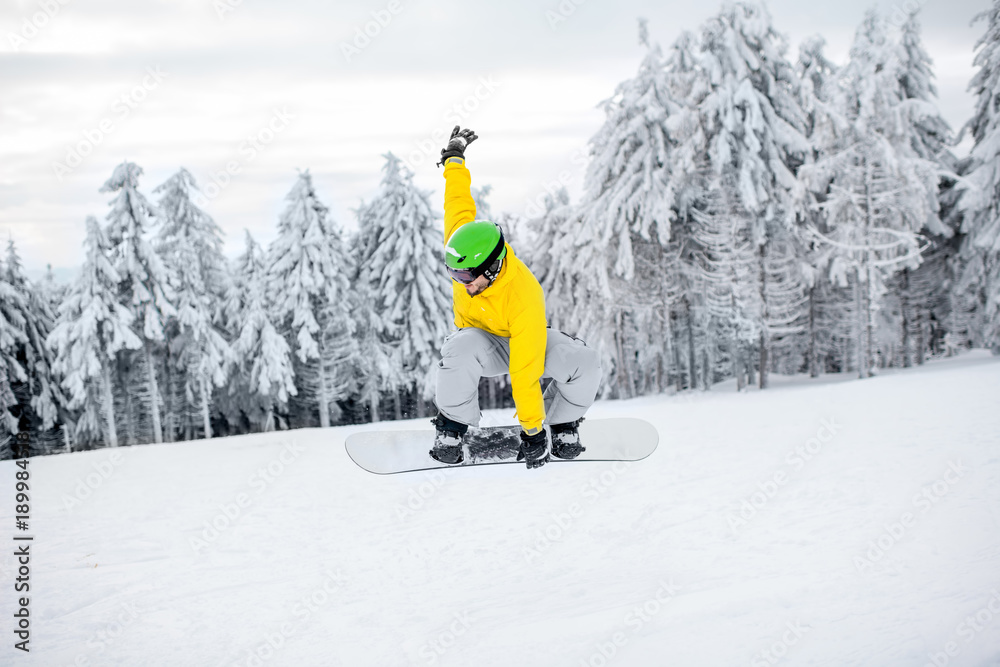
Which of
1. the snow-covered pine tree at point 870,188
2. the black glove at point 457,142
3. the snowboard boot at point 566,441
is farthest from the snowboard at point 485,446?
the snow-covered pine tree at point 870,188

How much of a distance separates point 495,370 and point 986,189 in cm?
2136

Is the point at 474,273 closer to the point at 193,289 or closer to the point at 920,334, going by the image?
the point at 193,289

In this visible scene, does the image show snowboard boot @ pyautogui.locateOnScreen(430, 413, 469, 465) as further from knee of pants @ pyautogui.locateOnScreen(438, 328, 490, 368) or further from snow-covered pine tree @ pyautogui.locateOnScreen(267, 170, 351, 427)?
snow-covered pine tree @ pyautogui.locateOnScreen(267, 170, 351, 427)

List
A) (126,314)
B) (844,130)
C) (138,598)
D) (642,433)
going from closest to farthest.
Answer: (138,598) → (642,433) → (844,130) → (126,314)

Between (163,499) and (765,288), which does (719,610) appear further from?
(765,288)

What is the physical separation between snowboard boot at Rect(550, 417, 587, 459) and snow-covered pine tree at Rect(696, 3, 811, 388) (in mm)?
14150

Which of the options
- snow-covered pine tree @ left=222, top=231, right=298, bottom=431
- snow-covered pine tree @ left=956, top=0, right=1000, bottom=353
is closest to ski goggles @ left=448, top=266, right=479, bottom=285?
snow-covered pine tree @ left=222, top=231, right=298, bottom=431

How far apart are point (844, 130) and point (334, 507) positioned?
1743 centimetres

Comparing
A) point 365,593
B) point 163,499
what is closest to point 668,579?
point 365,593

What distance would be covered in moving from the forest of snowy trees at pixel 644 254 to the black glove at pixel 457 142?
1376 centimetres

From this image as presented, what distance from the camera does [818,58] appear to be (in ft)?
73.6

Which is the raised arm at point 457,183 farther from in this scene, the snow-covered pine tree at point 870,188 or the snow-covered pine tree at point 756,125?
the snow-covered pine tree at point 870,188

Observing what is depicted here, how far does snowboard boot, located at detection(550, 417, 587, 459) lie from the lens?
4.89 metres

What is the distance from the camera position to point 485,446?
558cm
